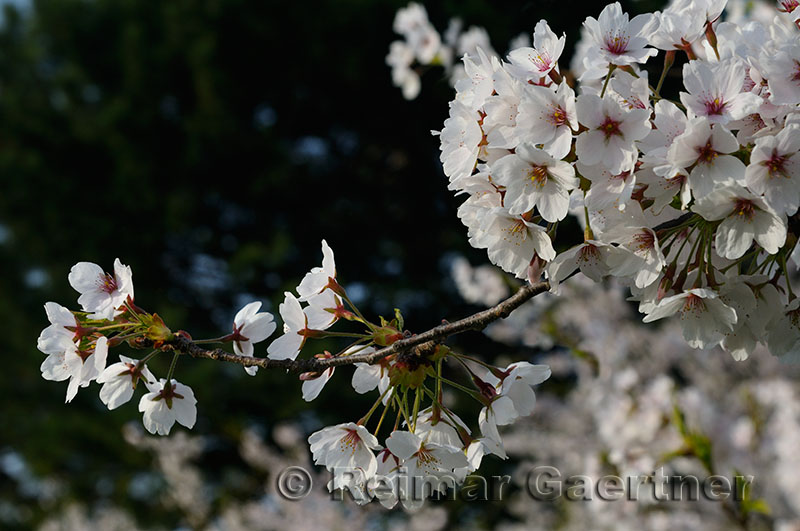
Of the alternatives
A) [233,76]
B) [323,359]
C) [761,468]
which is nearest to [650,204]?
[323,359]

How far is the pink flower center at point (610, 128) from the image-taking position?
1.82 ft

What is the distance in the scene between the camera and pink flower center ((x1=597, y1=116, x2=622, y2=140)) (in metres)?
0.56

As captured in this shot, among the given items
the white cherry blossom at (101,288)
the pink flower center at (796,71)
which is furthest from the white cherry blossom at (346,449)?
the pink flower center at (796,71)

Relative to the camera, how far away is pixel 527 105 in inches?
22.3

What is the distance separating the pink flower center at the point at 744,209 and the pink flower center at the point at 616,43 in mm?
181

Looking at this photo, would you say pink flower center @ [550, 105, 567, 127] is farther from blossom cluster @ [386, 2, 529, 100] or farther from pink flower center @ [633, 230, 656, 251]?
blossom cluster @ [386, 2, 529, 100]

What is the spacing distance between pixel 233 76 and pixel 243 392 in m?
2.87

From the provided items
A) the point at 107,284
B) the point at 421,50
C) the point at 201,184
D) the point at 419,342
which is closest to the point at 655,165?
the point at 419,342

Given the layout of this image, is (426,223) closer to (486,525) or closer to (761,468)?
(486,525)

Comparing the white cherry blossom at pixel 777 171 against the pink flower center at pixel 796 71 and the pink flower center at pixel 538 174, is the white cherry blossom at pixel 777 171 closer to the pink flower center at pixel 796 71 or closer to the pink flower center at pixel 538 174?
the pink flower center at pixel 796 71

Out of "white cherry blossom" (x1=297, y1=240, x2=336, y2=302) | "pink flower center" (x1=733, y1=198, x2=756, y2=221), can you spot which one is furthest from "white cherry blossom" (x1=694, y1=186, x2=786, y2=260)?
"white cherry blossom" (x1=297, y1=240, x2=336, y2=302)

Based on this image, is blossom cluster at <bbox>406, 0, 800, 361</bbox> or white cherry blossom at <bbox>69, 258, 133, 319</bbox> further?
white cherry blossom at <bbox>69, 258, 133, 319</bbox>

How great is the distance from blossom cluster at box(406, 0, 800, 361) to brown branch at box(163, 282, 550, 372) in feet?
0.11

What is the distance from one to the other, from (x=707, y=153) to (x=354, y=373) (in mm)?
375
